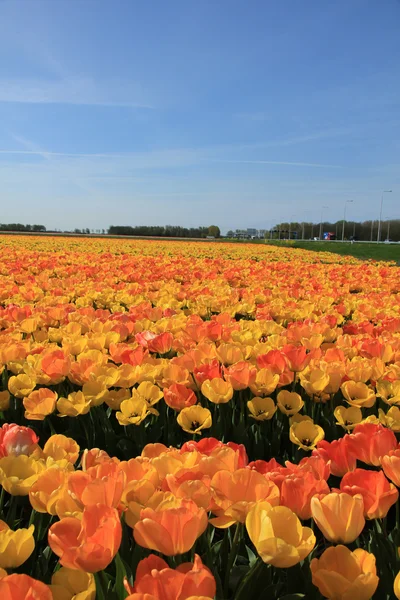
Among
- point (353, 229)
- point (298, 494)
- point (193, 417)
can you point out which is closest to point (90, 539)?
A: point (298, 494)

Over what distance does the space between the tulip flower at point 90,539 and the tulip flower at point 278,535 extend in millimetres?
265

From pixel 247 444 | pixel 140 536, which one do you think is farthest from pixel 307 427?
pixel 140 536

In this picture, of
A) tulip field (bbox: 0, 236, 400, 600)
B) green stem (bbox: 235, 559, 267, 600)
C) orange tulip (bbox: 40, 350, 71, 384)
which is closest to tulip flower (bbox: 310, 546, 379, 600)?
tulip field (bbox: 0, 236, 400, 600)

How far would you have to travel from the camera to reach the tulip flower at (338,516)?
1.01 meters

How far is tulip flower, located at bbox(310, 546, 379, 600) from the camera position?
2.90 feet

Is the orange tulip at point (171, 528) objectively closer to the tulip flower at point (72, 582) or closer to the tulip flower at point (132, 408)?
the tulip flower at point (72, 582)

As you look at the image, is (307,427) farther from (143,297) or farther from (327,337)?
(143,297)

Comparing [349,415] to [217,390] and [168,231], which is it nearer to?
[217,390]

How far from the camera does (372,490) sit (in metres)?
1.18

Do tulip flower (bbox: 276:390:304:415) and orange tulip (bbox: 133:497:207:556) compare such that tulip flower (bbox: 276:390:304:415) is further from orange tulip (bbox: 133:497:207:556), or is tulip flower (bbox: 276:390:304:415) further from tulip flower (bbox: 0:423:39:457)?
orange tulip (bbox: 133:497:207:556)

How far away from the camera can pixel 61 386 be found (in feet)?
7.97

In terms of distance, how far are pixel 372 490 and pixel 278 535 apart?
32 centimetres

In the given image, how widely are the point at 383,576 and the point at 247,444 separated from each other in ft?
2.95

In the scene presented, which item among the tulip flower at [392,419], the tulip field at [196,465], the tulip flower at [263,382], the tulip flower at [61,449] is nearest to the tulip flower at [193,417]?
the tulip field at [196,465]
